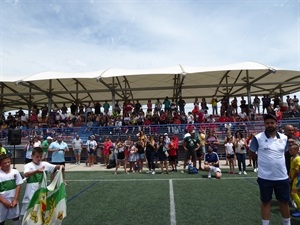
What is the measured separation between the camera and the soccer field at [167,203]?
5348 millimetres

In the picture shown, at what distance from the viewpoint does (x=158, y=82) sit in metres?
21.8

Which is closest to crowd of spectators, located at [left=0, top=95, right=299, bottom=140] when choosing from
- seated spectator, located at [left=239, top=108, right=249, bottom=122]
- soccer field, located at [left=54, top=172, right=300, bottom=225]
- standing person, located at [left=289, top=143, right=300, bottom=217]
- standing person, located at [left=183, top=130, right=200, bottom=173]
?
seated spectator, located at [left=239, top=108, right=249, bottom=122]

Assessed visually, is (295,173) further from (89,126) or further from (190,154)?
(89,126)

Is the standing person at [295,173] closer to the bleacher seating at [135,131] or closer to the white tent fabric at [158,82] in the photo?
the bleacher seating at [135,131]

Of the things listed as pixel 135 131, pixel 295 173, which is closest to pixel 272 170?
pixel 295 173

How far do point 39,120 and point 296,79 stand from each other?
72.0 feet

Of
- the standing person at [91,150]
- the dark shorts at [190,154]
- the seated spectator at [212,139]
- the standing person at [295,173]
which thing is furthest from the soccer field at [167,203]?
the standing person at [91,150]

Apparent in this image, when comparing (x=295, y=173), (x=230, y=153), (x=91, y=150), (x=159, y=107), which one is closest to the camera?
(x=295, y=173)

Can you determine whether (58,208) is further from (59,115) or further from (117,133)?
(59,115)

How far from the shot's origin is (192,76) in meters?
20.3

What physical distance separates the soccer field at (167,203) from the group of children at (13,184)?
1285mm

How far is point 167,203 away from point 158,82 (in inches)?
626

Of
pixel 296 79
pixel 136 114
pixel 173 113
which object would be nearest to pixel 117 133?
pixel 136 114

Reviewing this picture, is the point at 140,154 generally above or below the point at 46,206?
below
